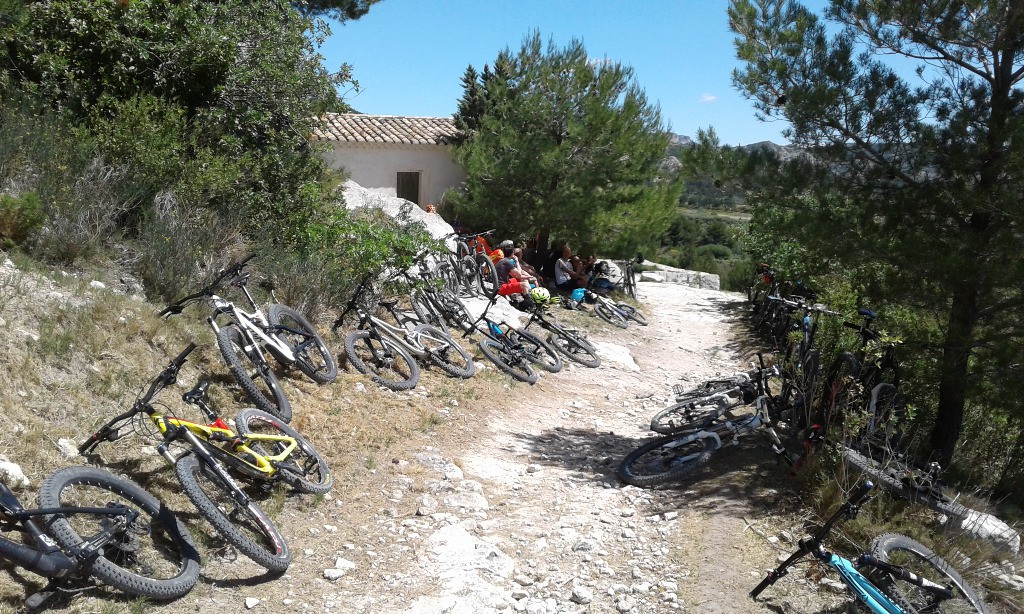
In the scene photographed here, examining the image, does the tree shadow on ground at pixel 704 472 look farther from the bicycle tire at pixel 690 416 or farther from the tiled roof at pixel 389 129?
the tiled roof at pixel 389 129

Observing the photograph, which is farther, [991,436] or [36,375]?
[991,436]

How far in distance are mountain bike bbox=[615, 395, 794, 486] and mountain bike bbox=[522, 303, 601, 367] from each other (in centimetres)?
439

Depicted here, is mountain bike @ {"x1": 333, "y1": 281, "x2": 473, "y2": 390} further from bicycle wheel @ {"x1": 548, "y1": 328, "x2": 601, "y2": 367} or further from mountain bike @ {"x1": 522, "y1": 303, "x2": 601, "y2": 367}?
bicycle wheel @ {"x1": 548, "y1": 328, "x2": 601, "y2": 367}

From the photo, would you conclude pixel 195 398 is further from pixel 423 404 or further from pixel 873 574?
pixel 873 574

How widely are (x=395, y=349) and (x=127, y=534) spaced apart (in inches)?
175

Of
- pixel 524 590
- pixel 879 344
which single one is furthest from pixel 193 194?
pixel 879 344

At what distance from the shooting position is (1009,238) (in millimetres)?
5379

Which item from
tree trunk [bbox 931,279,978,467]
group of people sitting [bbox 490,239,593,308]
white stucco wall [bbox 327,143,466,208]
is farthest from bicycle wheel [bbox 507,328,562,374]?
white stucco wall [bbox 327,143,466,208]

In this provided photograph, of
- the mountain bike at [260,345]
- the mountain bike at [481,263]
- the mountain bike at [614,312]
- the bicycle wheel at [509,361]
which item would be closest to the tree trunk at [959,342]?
the bicycle wheel at [509,361]

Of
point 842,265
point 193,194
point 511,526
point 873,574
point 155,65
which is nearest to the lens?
point 873,574

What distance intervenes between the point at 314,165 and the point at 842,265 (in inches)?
264

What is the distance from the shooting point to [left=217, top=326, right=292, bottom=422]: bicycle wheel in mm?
5738

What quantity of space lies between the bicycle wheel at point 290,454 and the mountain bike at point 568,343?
219 inches

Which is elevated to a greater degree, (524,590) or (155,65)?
(155,65)
